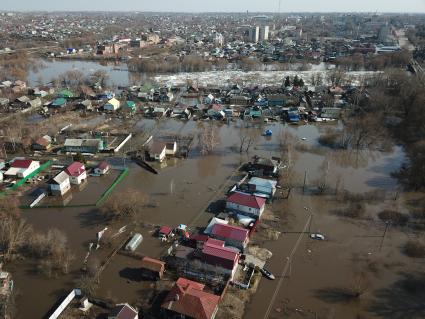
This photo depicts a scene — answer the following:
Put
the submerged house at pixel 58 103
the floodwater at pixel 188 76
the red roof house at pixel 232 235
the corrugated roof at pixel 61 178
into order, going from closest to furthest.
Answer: the red roof house at pixel 232 235 → the corrugated roof at pixel 61 178 → the submerged house at pixel 58 103 → the floodwater at pixel 188 76

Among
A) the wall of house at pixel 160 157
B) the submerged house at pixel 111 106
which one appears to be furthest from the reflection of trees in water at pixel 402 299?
the submerged house at pixel 111 106

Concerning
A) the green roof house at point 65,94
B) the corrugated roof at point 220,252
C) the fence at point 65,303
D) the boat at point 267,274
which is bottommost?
the fence at point 65,303

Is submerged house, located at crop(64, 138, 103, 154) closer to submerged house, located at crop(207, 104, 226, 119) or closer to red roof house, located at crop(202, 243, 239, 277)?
submerged house, located at crop(207, 104, 226, 119)

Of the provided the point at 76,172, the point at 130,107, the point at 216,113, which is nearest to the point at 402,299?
the point at 76,172

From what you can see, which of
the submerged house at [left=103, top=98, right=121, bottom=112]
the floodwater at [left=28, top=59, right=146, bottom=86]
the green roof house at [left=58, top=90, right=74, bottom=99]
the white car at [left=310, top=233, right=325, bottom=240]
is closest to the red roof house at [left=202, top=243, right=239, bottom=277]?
the white car at [left=310, top=233, right=325, bottom=240]

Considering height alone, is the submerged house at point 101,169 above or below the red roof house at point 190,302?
above

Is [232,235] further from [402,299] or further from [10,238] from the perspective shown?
[10,238]

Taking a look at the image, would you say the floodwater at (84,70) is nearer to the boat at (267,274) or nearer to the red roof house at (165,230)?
the red roof house at (165,230)

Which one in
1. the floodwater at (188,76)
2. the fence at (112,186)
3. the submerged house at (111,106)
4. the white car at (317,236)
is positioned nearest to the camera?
the white car at (317,236)

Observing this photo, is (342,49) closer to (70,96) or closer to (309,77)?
(309,77)
